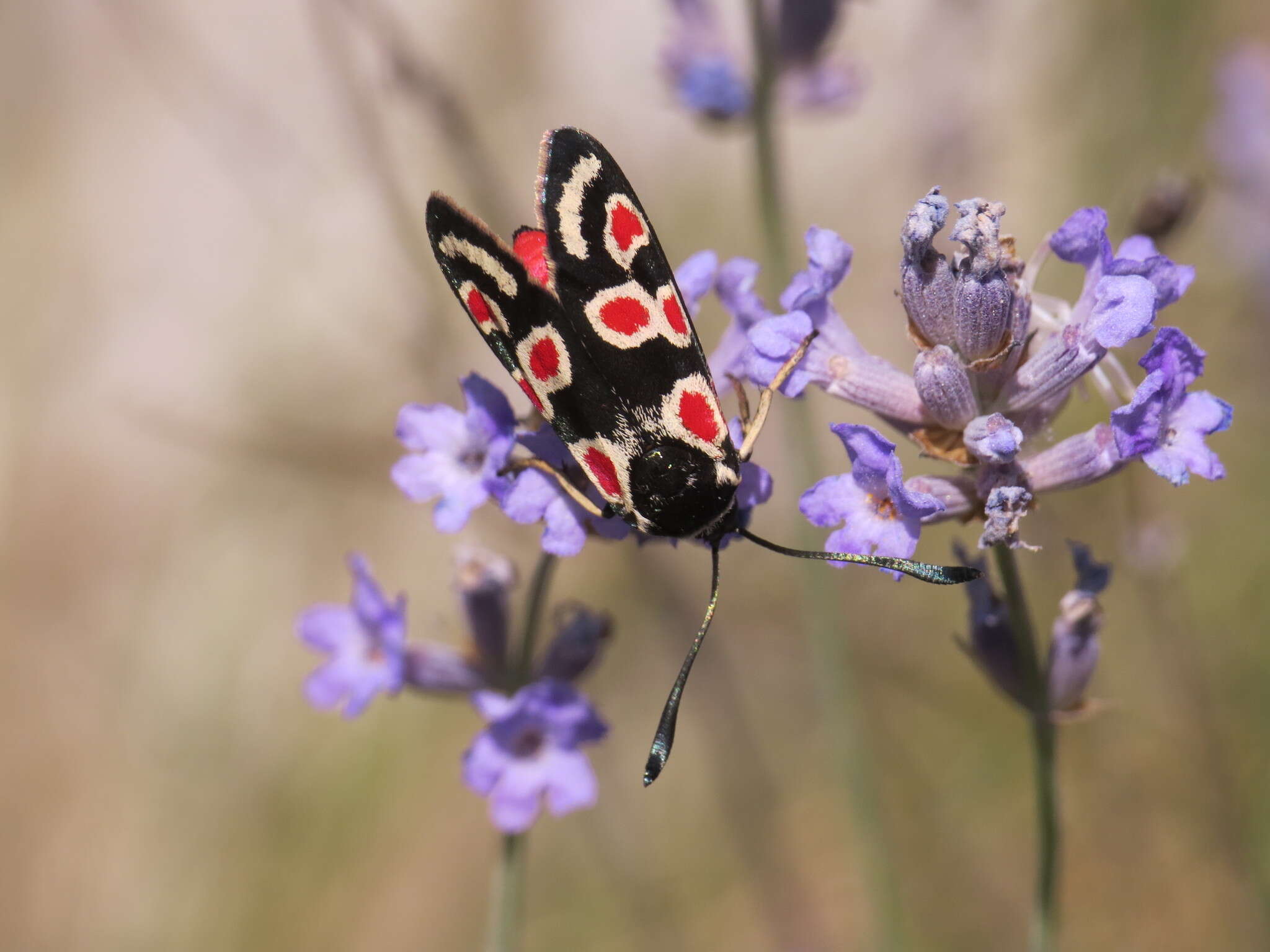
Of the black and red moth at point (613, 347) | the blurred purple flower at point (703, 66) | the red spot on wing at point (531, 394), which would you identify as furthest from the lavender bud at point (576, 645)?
the blurred purple flower at point (703, 66)

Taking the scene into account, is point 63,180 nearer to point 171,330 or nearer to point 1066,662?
point 171,330

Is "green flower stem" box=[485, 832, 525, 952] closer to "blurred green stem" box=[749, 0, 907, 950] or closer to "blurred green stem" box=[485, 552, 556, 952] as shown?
"blurred green stem" box=[485, 552, 556, 952]

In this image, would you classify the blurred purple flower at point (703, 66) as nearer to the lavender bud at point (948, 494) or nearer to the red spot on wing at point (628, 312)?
the red spot on wing at point (628, 312)

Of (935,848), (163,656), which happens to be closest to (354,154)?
(163,656)

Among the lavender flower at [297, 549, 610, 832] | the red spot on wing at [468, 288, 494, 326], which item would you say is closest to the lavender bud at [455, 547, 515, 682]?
the lavender flower at [297, 549, 610, 832]

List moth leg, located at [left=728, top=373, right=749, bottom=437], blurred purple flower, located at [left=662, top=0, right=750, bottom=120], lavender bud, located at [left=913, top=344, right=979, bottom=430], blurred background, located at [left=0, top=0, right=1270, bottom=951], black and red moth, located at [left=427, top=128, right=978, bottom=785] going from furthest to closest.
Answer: blurred background, located at [left=0, top=0, right=1270, bottom=951] → blurred purple flower, located at [left=662, top=0, right=750, bottom=120] → moth leg, located at [left=728, top=373, right=749, bottom=437] → black and red moth, located at [left=427, top=128, right=978, bottom=785] → lavender bud, located at [left=913, top=344, right=979, bottom=430]

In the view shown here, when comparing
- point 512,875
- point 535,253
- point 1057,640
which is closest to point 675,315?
point 535,253
